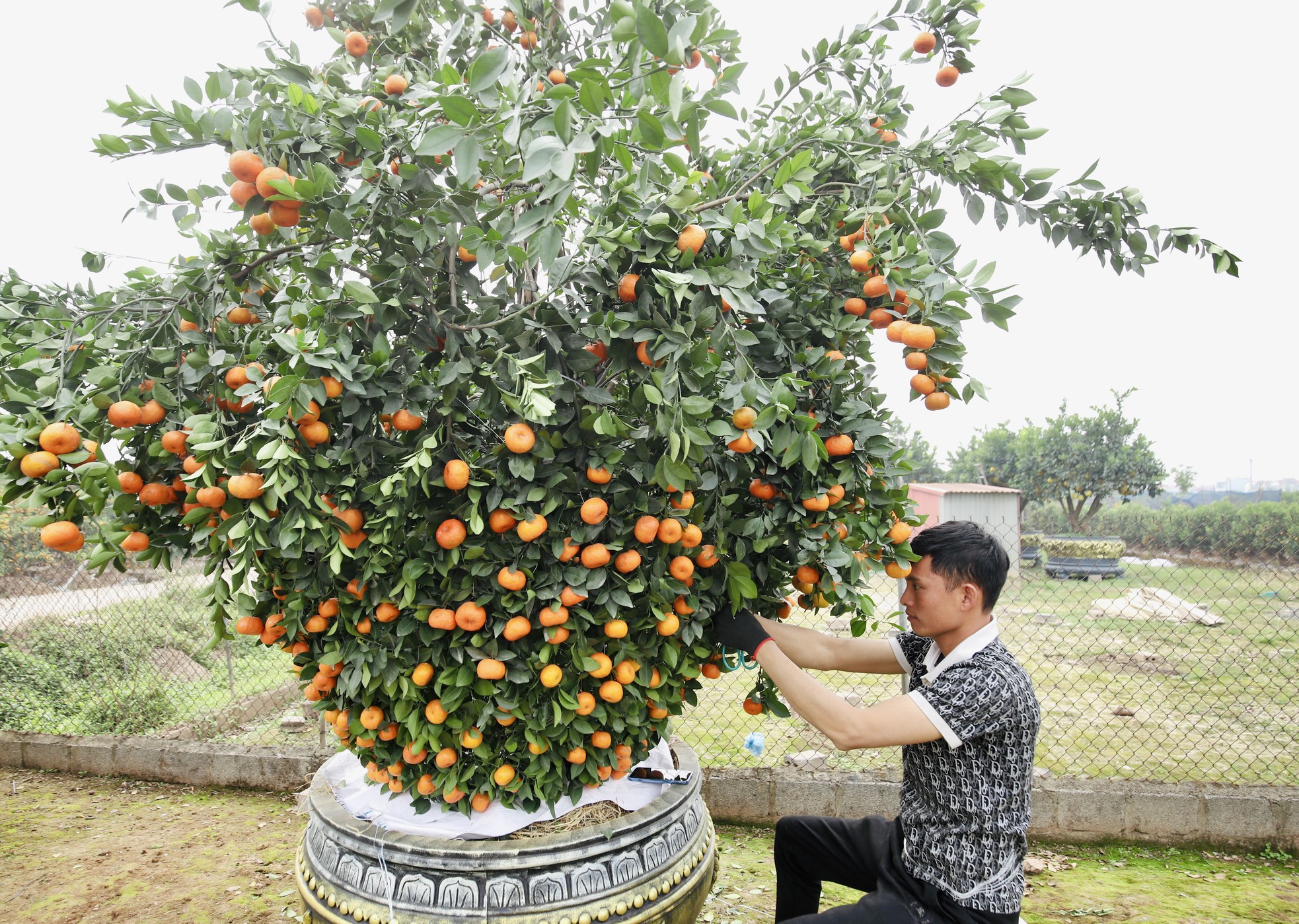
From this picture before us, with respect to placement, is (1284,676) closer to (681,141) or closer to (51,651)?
(681,141)

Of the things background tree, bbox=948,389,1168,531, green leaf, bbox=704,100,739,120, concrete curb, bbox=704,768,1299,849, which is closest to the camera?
green leaf, bbox=704,100,739,120

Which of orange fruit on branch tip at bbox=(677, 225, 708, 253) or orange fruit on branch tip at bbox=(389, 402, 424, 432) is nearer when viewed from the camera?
orange fruit on branch tip at bbox=(677, 225, 708, 253)

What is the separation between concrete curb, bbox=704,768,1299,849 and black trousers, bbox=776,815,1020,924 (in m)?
1.29

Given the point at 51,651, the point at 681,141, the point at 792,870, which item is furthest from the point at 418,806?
the point at 51,651

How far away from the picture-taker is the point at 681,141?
1.13 m

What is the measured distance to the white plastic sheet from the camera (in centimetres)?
167

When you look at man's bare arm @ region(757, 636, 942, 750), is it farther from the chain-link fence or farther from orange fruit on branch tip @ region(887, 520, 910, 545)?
the chain-link fence

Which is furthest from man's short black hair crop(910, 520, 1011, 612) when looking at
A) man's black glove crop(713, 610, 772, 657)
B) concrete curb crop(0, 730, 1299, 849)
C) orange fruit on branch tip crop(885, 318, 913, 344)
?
concrete curb crop(0, 730, 1299, 849)

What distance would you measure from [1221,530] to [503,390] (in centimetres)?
1744

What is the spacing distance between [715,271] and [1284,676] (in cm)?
693

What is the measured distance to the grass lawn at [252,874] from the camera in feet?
8.99

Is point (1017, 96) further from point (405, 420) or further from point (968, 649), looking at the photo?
point (405, 420)

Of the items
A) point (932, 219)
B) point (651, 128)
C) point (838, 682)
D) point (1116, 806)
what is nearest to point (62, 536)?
point (651, 128)

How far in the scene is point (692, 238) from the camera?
1292 mm
